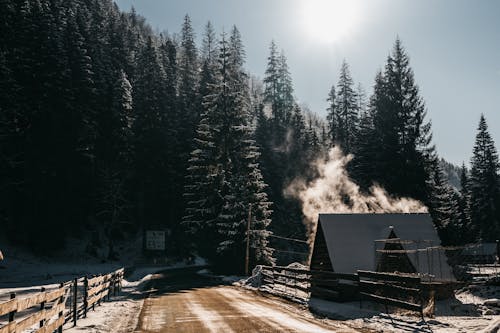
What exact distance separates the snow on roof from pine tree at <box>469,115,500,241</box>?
45075mm

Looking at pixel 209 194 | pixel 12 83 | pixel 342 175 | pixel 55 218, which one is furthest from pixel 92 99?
pixel 342 175

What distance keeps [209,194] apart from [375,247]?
69.1 ft

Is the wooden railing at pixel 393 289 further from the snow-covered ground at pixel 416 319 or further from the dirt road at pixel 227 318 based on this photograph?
the dirt road at pixel 227 318

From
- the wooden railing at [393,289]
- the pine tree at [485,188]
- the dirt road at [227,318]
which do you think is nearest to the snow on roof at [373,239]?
the wooden railing at [393,289]

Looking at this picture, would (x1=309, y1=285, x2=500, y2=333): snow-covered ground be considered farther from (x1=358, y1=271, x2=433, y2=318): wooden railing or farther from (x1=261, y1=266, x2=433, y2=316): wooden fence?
(x1=261, y1=266, x2=433, y2=316): wooden fence

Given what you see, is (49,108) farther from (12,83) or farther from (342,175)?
(342,175)

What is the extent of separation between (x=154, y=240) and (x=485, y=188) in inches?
1980

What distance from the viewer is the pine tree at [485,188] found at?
60.8m

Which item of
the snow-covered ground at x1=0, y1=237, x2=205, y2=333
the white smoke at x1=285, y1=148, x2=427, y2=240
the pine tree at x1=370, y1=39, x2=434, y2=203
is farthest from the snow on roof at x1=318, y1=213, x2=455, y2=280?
the pine tree at x1=370, y1=39, x2=434, y2=203

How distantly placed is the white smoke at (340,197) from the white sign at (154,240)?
1833 centimetres

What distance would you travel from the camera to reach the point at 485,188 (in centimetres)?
6228

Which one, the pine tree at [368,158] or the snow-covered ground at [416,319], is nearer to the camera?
the snow-covered ground at [416,319]

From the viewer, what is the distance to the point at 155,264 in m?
48.9

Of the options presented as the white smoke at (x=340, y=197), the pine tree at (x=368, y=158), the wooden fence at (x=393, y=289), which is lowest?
the wooden fence at (x=393, y=289)
